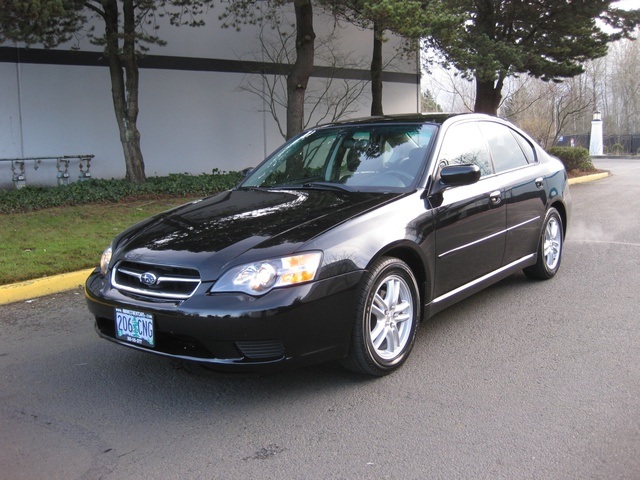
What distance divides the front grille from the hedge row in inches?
290

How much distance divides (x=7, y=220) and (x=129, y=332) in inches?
269

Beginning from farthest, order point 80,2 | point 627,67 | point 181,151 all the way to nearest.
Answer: point 627,67
point 181,151
point 80,2

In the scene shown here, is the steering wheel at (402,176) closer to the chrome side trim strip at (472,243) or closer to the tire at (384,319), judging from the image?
the chrome side trim strip at (472,243)

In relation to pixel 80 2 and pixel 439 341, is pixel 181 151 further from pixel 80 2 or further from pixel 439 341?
pixel 439 341

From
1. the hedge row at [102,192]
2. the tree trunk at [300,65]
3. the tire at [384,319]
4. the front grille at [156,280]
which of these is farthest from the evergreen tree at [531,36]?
the front grille at [156,280]

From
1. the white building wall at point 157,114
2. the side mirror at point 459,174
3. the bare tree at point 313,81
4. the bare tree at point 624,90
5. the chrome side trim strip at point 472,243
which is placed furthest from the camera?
the bare tree at point 624,90

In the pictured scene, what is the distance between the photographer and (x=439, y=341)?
447 cm

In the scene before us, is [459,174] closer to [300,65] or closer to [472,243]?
[472,243]

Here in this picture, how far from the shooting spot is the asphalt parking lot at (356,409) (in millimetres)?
2893

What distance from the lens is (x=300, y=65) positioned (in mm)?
13078

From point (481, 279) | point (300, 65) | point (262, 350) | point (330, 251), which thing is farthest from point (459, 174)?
point (300, 65)

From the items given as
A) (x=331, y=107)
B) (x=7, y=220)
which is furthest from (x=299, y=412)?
(x=331, y=107)

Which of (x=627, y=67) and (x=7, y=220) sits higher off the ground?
(x=627, y=67)

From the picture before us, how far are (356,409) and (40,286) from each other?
410 centimetres
